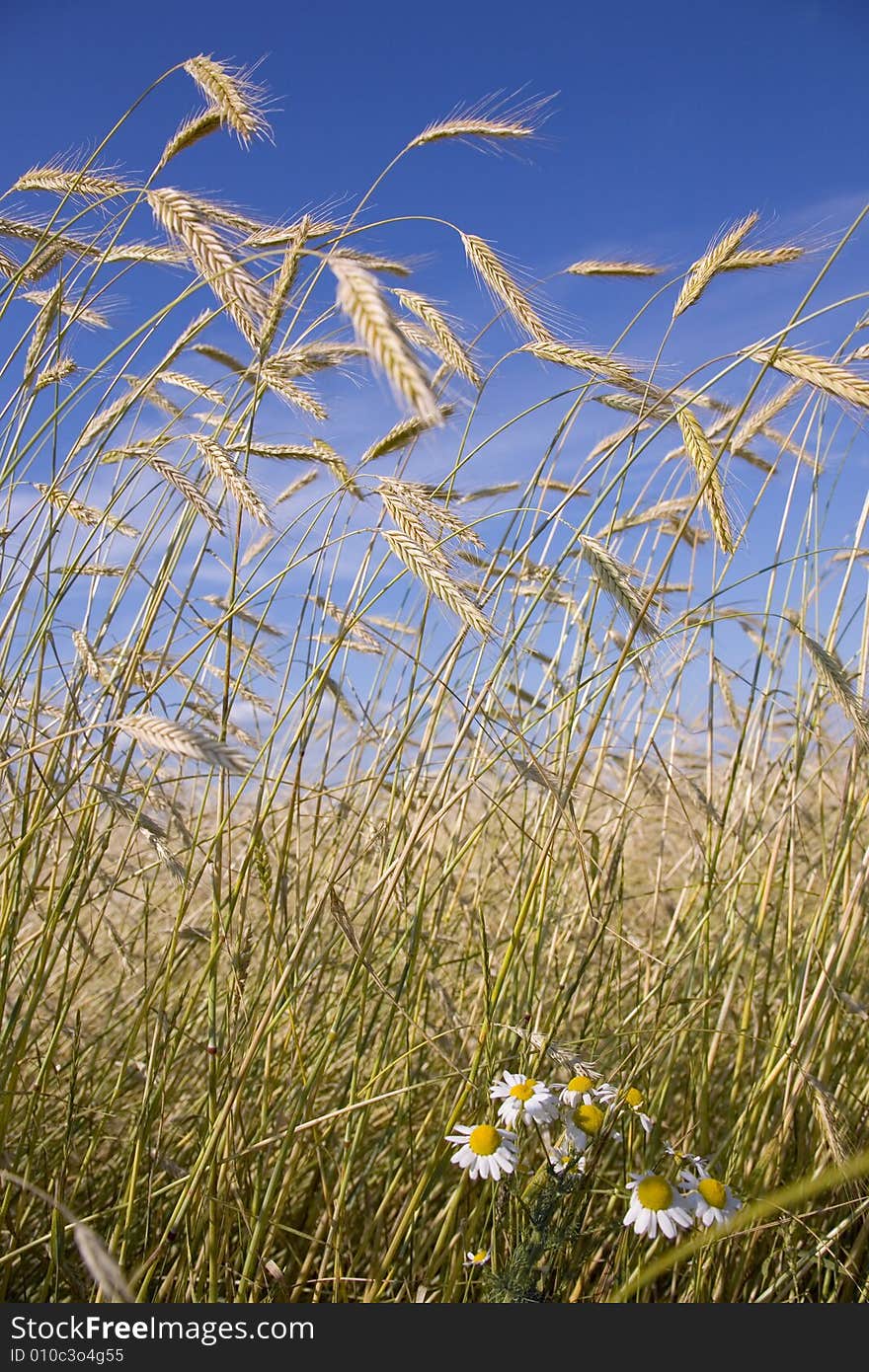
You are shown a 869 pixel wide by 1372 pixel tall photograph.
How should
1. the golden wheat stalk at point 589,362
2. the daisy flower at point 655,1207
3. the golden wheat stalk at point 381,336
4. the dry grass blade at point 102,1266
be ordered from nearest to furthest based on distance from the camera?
1. the dry grass blade at point 102,1266
2. the golden wheat stalk at point 381,336
3. the daisy flower at point 655,1207
4. the golden wheat stalk at point 589,362

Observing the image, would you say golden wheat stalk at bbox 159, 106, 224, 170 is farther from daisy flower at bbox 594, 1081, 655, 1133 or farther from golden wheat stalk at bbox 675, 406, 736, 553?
daisy flower at bbox 594, 1081, 655, 1133

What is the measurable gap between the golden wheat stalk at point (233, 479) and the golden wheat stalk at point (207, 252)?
29 centimetres

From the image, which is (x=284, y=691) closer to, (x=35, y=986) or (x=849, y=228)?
(x=35, y=986)

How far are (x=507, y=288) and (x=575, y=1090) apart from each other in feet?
5.28

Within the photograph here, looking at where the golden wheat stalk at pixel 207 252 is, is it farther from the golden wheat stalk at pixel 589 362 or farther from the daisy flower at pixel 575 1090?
the daisy flower at pixel 575 1090

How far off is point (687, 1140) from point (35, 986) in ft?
4.50

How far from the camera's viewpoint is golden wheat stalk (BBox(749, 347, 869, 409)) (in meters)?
1.54

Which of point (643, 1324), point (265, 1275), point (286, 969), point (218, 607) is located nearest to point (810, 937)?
point (643, 1324)

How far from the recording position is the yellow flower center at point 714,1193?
1.47 metres

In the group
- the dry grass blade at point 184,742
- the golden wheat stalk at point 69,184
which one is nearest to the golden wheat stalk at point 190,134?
the golden wheat stalk at point 69,184

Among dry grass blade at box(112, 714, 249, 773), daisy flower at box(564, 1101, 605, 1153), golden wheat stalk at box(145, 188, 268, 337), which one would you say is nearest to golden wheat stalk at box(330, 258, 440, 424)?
golden wheat stalk at box(145, 188, 268, 337)

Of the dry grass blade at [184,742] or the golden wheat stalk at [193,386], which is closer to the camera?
the dry grass blade at [184,742]

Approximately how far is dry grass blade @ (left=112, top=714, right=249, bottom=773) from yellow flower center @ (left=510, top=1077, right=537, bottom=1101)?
A: 2.58ft

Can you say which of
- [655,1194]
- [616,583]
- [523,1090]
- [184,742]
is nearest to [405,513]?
[616,583]
